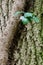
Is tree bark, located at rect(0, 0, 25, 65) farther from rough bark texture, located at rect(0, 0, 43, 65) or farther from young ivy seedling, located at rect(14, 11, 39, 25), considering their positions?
young ivy seedling, located at rect(14, 11, 39, 25)

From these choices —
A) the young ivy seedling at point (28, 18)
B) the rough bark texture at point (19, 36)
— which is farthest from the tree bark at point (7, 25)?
the young ivy seedling at point (28, 18)

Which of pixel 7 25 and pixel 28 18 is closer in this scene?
pixel 28 18

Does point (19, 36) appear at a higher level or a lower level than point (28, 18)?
lower

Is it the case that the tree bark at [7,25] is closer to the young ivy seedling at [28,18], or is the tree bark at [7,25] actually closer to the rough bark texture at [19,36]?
the rough bark texture at [19,36]

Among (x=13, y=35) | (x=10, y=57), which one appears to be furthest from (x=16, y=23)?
(x=10, y=57)

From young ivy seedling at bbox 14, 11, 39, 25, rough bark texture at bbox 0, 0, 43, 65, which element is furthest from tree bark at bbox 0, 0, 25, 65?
young ivy seedling at bbox 14, 11, 39, 25

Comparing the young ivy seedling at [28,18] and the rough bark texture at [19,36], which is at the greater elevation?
the young ivy seedling at [28,18]

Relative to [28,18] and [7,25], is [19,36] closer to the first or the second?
[7,25]

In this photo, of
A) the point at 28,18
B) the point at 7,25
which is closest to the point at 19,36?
the point at 7,25
